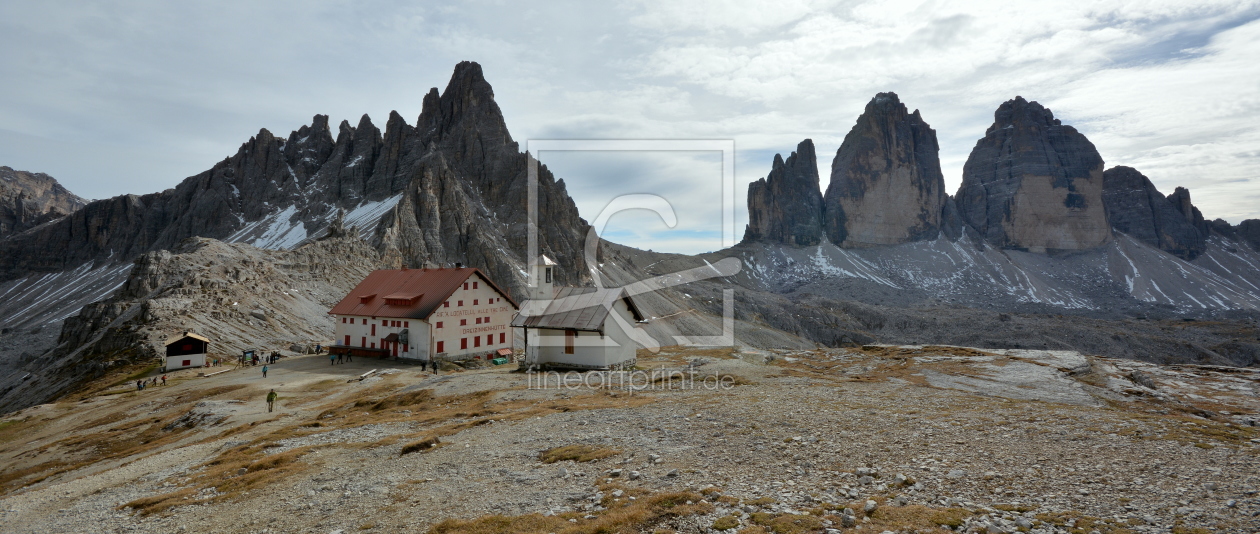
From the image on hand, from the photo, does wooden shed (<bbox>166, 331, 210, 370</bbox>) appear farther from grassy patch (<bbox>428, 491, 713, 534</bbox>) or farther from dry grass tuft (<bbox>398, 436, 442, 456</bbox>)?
grassy patch (<bbox>428, 491, 713, 534</bbox>)

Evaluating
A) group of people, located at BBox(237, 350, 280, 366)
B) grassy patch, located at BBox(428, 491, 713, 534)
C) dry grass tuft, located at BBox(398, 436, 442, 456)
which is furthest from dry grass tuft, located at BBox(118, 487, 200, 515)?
group of people, located at BBox(237, 350, 280, 366)

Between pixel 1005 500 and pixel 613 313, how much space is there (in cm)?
3119

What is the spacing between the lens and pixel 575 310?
41906mm

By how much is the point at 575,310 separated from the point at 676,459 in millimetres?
26096

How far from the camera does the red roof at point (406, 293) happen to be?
54094 mm

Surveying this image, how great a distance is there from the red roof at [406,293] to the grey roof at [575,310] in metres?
13.6

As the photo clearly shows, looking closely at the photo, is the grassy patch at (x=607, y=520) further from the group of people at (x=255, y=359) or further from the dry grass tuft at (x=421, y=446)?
the group of people at (x=255, y=359)

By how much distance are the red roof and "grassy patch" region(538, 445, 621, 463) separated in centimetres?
3688

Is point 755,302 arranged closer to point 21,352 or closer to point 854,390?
point 854,390

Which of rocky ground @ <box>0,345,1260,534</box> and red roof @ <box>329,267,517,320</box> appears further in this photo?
red roof @ <box>329,267,517,320</box>

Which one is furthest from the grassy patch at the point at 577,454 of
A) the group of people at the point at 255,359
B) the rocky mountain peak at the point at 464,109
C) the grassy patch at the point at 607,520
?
the rocky mountain peak at the point at 464,109

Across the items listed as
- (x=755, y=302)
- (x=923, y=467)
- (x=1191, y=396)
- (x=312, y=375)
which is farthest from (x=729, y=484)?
(x=755, y=302)

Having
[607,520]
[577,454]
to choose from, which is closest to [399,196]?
[577,454]

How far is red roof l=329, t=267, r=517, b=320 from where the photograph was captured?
54.1 meters
